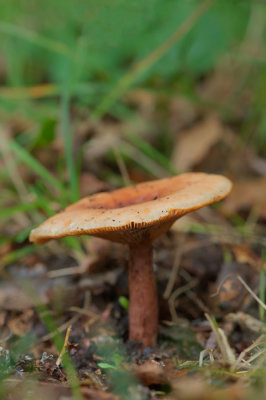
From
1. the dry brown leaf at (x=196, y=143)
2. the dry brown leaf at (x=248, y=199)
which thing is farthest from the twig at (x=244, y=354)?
the dry brown leaf at (x=196, y=143)

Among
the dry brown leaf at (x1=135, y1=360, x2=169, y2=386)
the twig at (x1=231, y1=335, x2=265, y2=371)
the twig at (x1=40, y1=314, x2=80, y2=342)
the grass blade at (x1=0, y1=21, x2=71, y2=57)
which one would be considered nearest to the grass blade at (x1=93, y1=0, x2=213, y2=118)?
the grass blade at (x1=0, y1=21, x2=71, y2=57)

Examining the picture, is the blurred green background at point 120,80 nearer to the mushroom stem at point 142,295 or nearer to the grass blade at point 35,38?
the grass blade at point 35,38

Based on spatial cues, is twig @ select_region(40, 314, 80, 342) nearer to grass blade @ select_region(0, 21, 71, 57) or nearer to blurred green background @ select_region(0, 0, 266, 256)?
blurred green background @ select_region(0, 0, 266, 256)

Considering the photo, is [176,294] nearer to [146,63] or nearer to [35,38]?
[146,63]

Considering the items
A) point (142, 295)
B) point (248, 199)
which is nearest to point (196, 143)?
point (248, 199)

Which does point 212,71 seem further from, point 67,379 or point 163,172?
point 67,379

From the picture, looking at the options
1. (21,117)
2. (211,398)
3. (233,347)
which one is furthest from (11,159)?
(211,398)
